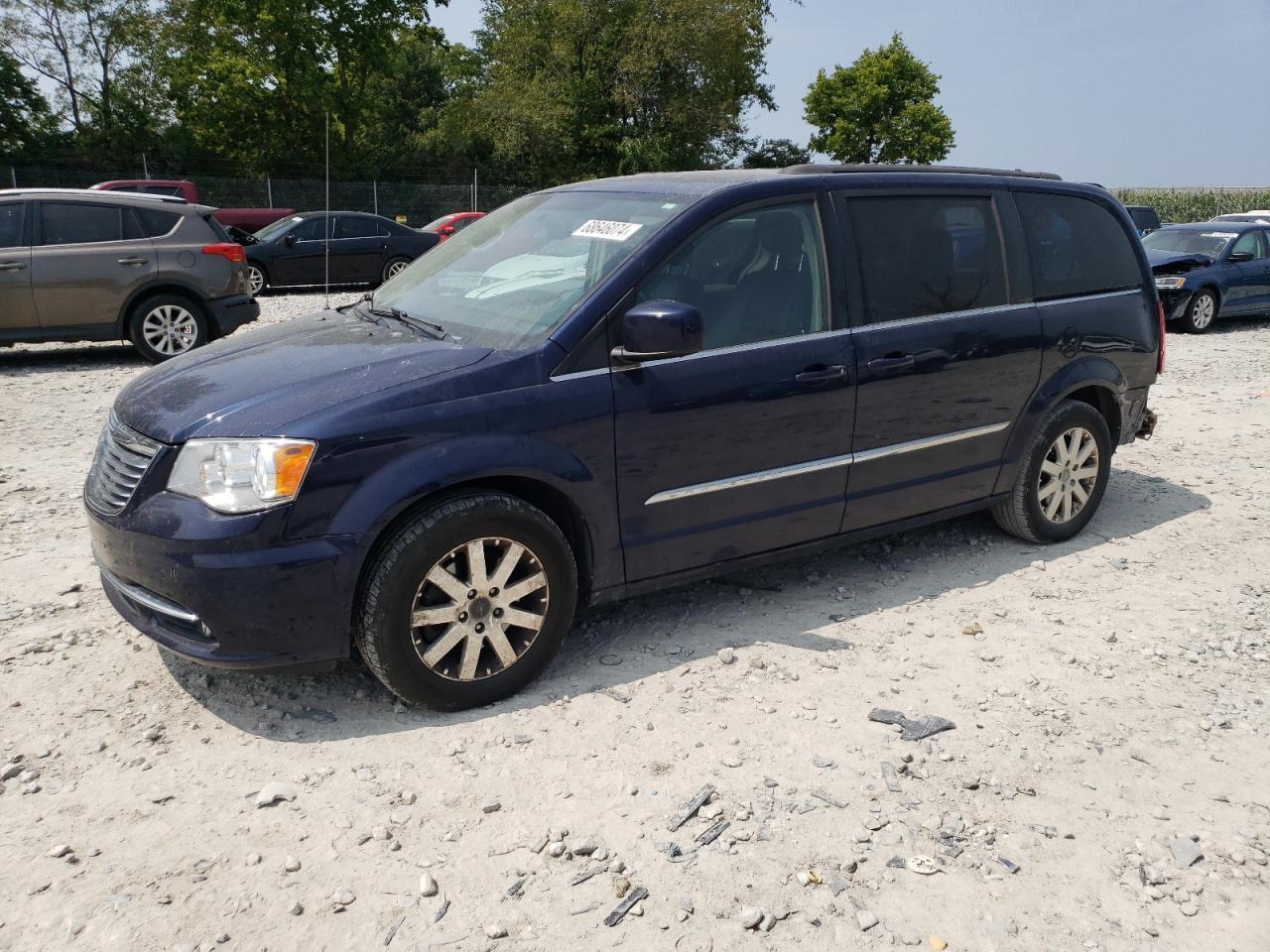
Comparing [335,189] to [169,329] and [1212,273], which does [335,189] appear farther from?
[1212,273]

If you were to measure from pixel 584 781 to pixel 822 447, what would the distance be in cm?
175

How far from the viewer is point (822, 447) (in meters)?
4.25

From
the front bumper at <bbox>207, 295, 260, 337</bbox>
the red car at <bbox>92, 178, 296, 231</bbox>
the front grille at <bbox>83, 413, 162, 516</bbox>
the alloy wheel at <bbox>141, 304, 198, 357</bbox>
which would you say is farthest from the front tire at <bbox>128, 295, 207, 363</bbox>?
the red car at <bbox>92, 178, 296, 231</bbox>

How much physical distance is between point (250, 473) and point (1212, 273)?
47.7 ft

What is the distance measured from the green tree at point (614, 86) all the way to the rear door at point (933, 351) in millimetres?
35521

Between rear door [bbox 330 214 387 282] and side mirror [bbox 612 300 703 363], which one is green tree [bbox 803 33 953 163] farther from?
side mirror [bbox 612 300 703 363]

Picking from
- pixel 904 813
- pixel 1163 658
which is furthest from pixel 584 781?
pixel 1163 658

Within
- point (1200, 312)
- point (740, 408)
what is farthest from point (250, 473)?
point (1200, 312)

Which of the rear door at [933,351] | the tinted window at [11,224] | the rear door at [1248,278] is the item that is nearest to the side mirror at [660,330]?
the rear door at [933,351]

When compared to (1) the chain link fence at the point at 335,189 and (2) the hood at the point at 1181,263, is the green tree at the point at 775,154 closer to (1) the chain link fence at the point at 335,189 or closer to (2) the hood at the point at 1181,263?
(1) the chain link fence at the point at 335,189

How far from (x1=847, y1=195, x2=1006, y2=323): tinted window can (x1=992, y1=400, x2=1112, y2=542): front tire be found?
2.55 feet

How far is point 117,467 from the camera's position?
355 centimetres

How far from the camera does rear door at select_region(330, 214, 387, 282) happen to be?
17844 mm

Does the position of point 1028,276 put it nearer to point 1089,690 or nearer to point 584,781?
point 1089,690
